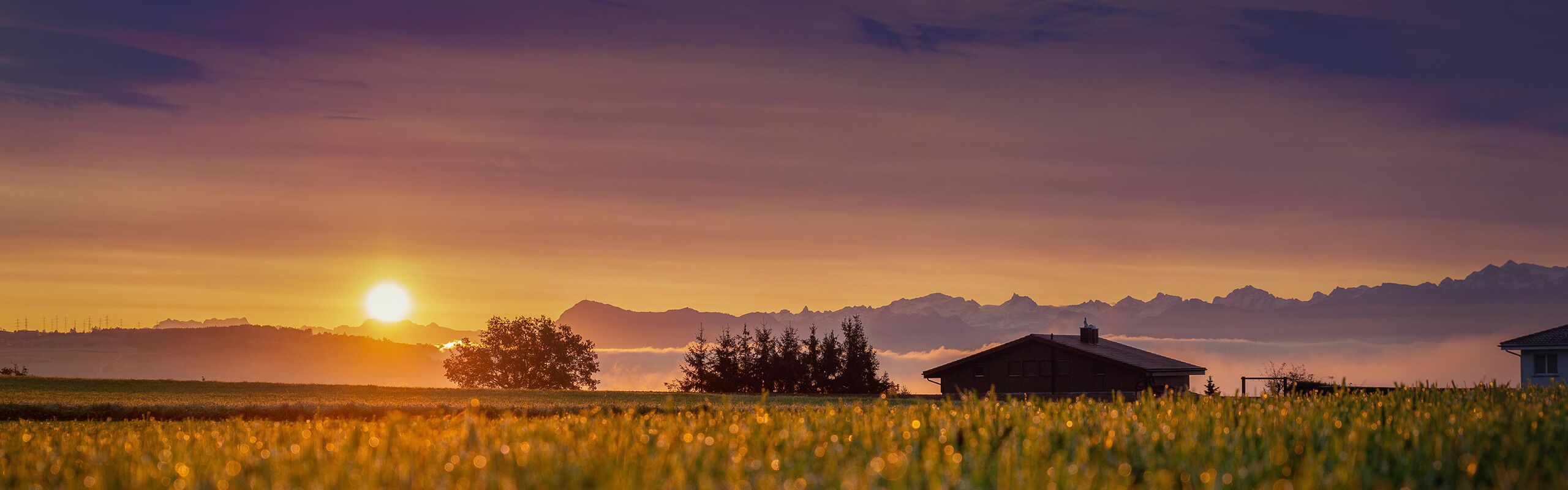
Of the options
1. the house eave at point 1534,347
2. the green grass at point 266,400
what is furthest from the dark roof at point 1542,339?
the green grass at point 266,400

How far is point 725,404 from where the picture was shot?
1021cm

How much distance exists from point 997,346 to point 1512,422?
219 ft

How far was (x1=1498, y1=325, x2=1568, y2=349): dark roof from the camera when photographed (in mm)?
66562

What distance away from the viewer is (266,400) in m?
44.4

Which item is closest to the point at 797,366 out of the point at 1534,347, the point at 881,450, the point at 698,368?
the point at 698,368

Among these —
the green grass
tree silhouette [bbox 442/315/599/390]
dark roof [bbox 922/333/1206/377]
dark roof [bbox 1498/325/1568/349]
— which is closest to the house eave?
dark roof [bbox 1498/325/1568/349]

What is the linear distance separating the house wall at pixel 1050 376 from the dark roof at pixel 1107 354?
1.35 feet

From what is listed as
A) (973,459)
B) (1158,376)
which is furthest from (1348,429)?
(1158,376)

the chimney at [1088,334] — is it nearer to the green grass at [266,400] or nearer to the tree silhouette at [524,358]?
the green grass at [266,400]

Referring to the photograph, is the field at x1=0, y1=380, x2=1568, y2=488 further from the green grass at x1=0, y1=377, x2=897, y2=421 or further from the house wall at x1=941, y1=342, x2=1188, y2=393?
the house wall at x1=941, y1=342, x2=1188, y2=393

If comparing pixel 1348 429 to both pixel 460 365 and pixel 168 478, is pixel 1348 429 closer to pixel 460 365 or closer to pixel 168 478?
pixel 168 478

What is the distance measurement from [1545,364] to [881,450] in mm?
76656

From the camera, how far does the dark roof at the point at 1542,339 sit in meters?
66.6

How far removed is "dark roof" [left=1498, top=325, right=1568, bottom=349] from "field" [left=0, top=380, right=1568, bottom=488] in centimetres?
6762
